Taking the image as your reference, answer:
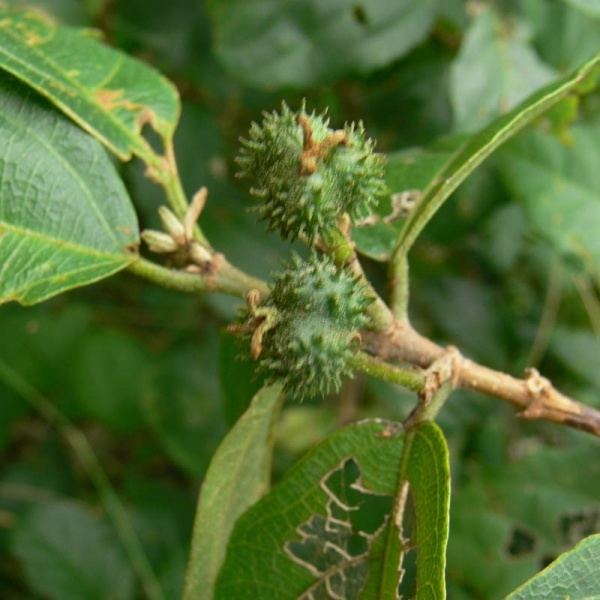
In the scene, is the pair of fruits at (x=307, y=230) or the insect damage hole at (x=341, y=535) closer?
the pair of fruits at (x=307, y=230)

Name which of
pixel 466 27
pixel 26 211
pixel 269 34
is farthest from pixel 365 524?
pixel 466 27

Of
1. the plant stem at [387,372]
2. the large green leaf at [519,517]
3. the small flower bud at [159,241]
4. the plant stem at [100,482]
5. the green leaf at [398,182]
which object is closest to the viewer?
the plant stem at [387,372]

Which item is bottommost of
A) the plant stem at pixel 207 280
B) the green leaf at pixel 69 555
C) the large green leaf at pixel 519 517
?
the green leaf at pixel 69 555

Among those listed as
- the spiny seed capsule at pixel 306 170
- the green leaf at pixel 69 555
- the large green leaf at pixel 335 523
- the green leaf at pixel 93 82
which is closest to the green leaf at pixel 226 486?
the large green leaf at pixel 335 523

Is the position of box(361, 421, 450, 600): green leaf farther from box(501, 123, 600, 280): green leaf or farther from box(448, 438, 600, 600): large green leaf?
box(501, 123, 600, 280): green leaf

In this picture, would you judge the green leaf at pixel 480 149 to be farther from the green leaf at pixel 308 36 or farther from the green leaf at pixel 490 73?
the green leaf at pixel 308 36

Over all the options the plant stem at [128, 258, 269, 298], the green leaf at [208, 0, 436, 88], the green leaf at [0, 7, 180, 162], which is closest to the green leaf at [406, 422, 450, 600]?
the plant stem at [128, 258, 269, 298]

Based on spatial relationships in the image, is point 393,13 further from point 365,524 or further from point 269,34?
point 365,524
